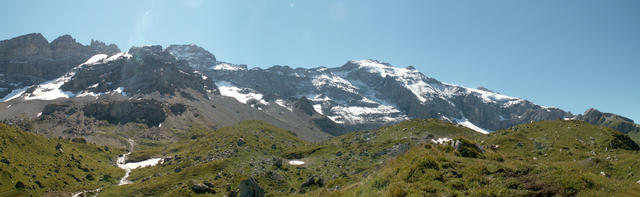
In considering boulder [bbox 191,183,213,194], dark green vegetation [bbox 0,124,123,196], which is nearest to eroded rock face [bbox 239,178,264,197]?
boulder [bbox 191,183,213,194]

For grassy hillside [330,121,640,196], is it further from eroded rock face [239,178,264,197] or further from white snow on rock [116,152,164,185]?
white snow on rock [116,152,164,185]

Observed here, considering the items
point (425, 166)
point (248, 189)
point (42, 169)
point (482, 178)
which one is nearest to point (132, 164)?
point (42, 169)

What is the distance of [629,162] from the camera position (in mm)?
32688

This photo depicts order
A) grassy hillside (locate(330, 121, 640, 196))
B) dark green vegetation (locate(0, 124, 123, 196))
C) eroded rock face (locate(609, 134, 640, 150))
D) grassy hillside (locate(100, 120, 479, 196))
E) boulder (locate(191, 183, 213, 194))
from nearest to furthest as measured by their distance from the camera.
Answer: grassy hillside (locate(330, 121, 640, 196)), eroded rock face (locate(609, 134, 640, 150)), boulder (locate(191, 183, 213, 194)), grassy hillside (locate(100, 120, 479, 196)), dark green vegetation (locate(0, 124, 123, 196))

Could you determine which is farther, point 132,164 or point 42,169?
point 132,164

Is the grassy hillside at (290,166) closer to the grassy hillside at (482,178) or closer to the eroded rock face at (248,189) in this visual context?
the eroded rock face at (248,189)

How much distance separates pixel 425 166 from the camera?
14.9 metres

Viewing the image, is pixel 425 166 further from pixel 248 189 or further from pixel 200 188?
pixel 200 188

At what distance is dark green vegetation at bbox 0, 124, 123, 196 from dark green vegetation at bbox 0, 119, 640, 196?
8.00ft

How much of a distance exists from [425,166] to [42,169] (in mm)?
113883

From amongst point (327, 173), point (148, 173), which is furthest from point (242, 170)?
point (148, 173)

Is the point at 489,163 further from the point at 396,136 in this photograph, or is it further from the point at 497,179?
the point at 396,136

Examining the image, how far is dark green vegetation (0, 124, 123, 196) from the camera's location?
7725 centimetres

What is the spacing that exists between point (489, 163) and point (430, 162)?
2.41 metres
